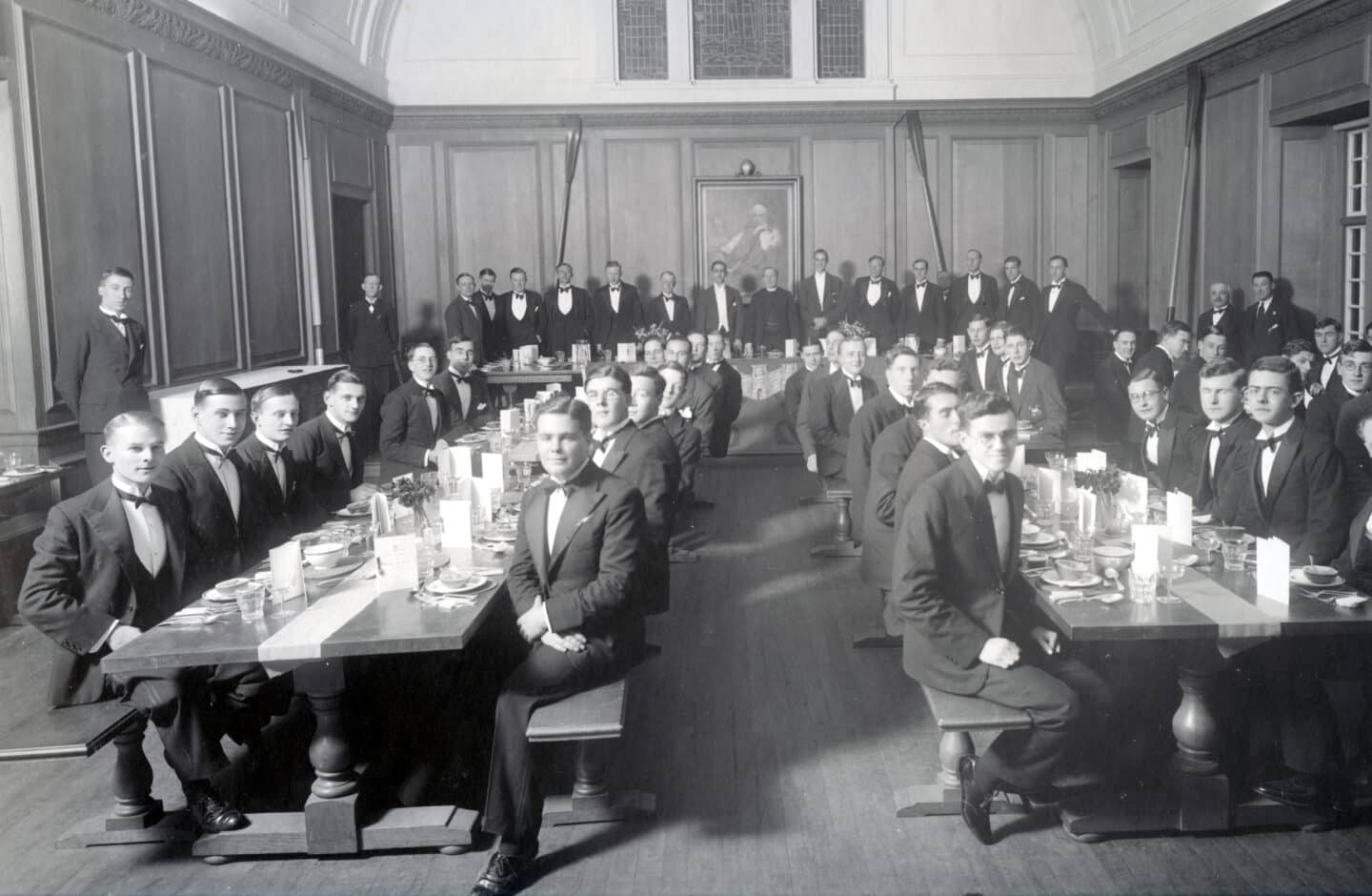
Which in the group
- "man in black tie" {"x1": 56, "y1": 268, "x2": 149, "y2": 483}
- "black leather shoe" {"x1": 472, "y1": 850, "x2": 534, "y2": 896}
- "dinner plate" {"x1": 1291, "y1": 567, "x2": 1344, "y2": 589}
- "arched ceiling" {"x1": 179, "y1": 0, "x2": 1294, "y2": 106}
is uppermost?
"arched ceiling" {"x1": 179, "y1": 0, "x2": 1294, "y2": 106}

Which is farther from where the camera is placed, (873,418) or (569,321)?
(569,321)

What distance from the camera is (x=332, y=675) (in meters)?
3.49

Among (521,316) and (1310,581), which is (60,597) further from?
(521,316)

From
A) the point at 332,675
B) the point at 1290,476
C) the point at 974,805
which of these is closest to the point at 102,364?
the point at 332,675

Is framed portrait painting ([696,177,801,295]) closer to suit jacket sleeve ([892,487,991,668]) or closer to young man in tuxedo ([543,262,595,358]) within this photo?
young man in tuxedo ([543,262,595,358])

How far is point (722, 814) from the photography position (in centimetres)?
374

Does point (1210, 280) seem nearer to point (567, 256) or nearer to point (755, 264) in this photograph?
point (755, 264)

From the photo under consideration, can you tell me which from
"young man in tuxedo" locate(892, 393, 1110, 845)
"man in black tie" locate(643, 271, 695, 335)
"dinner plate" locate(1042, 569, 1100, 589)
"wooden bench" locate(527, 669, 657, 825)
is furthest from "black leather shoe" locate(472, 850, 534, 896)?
"man in black tie" locate(643, 271, 695, 335)

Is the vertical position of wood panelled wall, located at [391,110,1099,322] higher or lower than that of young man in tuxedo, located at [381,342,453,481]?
higher

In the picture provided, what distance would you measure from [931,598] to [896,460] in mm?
1665

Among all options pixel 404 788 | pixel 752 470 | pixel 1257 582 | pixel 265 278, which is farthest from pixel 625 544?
pixel 265 278

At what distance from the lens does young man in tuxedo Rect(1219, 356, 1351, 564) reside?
4293 millimetres

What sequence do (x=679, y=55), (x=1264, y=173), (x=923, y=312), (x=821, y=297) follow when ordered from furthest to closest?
1. (x=679, y=55)
2. (x=821, y=297)
3. (x=923, y=312)
4. (x=1264, y=173)

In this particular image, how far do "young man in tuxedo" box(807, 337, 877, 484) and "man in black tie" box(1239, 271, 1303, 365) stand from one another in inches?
163
